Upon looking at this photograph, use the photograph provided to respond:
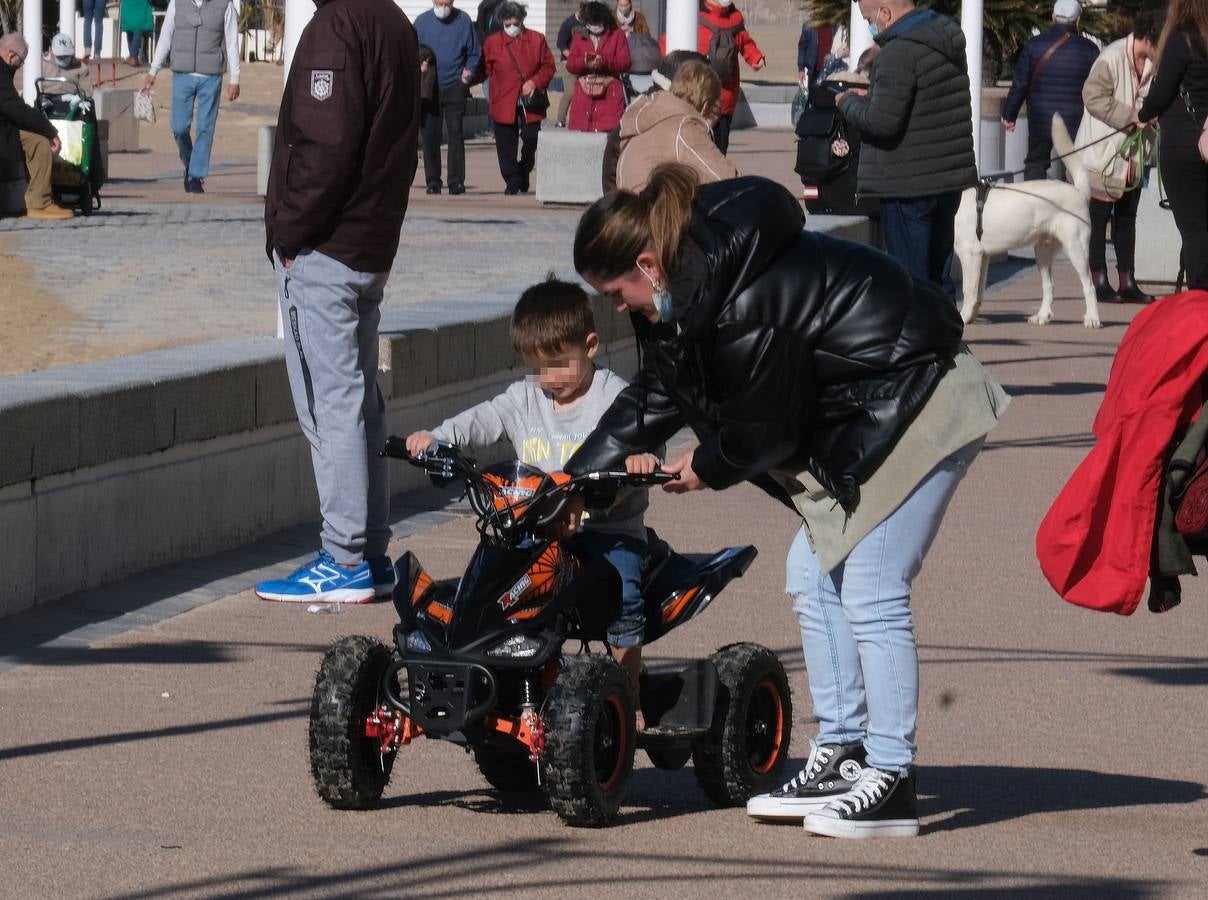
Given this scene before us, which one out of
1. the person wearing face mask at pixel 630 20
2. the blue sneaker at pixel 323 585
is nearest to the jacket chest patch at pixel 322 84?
the blue sneaker at pixel 323 585

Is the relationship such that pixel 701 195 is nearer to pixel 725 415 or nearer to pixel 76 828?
pixel 725 415

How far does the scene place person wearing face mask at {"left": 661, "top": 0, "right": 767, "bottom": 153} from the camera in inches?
905

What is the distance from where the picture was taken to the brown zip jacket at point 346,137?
7.46 metres

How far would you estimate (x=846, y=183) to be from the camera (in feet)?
47.5

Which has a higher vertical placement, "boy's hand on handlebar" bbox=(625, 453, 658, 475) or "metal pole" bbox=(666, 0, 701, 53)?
"metal pole" bbox=(666, 0, 701, 53)

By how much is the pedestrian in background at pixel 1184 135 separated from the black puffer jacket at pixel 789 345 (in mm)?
4544

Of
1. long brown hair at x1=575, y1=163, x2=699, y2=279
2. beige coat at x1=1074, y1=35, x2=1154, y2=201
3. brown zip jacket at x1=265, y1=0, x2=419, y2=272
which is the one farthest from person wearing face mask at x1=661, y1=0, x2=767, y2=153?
long brown hair at x1=575, y1=163, x2=699, y2=279

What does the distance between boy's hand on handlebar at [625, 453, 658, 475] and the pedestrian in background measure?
4.76m

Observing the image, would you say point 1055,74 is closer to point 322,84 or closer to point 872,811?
point 322,84

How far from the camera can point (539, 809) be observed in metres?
5.31

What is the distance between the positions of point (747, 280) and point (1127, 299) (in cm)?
1338

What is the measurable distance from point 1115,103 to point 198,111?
9867mm

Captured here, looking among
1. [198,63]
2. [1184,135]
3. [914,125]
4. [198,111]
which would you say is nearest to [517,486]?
[1184,135]

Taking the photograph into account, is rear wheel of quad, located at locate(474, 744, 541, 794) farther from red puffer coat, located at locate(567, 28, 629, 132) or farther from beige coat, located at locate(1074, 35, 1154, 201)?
red puffer coat, located at locate(567, 28, 629, 132)
